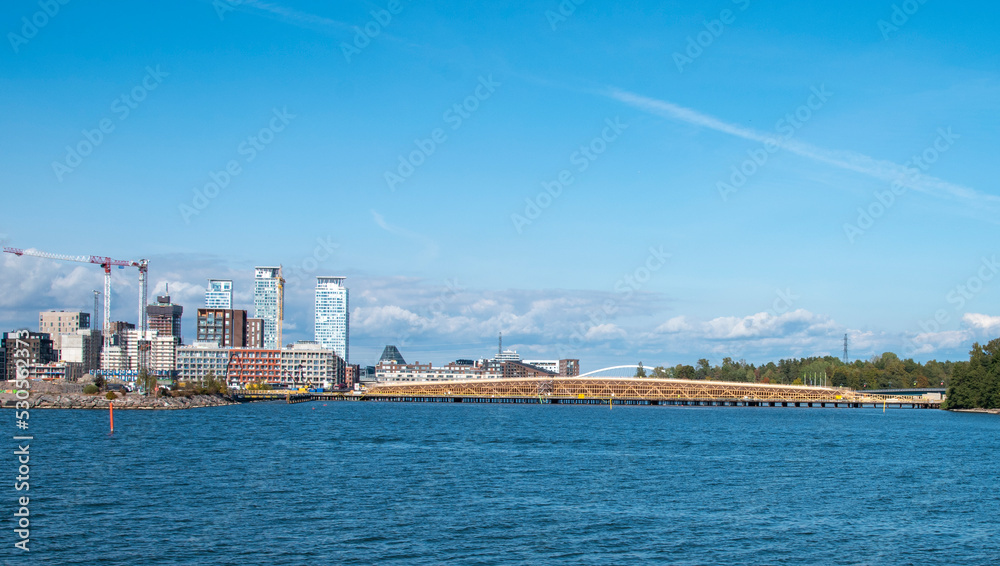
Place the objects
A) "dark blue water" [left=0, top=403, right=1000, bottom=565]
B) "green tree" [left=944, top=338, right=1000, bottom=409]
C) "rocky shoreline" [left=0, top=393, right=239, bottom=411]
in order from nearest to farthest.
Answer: "dark blue water" [left=0, top=403, right=1000, bottom=565] < "rocky shoreline" [left=0, top=393, right=239, bottom=411] < "green tree" [left=944, top=338, right=1000, bottom=409]

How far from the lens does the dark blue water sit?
101 feet

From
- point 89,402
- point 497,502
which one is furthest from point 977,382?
point 89,402

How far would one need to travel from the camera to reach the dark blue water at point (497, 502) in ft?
101

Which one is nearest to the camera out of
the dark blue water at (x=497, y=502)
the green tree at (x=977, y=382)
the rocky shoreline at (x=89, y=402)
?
the dark blue water at (x=497, y=502)

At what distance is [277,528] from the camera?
111ft

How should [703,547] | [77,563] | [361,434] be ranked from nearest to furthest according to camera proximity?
[77,563]
[703,547]
[361,434]

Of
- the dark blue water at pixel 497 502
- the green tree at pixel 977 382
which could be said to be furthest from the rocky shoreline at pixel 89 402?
the green tree at pixel 977 382

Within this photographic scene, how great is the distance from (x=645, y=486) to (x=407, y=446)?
28.4m

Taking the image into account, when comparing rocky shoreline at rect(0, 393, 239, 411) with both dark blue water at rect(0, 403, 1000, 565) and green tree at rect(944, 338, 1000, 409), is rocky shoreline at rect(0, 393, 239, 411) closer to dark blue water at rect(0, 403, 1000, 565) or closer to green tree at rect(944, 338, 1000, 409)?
dark blue water at rect(0, 403, 1000, 565)

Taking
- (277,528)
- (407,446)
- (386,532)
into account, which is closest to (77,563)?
(277,528)

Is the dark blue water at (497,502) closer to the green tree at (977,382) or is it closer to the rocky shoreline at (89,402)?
the rocky shoreline at (89,402)

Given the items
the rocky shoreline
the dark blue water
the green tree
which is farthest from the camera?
the green tree

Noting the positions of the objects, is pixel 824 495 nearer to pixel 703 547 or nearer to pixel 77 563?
pixel 703 547

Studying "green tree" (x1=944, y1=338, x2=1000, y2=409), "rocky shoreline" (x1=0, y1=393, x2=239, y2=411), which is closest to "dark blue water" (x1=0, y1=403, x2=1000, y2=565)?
"rocky shoreline" (x1=0, y1=393, x2=239, y2=411)
